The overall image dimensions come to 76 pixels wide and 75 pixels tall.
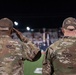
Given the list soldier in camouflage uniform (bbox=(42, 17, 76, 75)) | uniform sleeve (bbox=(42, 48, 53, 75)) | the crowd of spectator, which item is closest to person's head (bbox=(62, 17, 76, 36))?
soldier in camouflage uniform (bbox=(42, 17, 76, 75))

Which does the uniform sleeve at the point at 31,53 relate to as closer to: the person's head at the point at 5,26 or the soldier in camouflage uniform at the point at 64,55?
the soldier in camouflage uniform at the point at 64,55

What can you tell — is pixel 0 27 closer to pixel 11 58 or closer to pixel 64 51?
pixel 11 58

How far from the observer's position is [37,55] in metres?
2.71

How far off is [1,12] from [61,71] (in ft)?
37.2

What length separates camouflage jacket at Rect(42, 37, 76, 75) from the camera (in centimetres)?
267

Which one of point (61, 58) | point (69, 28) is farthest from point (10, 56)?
point (69, 28)

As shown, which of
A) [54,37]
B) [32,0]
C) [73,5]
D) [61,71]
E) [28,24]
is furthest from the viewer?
[28,24]

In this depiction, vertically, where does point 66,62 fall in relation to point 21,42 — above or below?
below

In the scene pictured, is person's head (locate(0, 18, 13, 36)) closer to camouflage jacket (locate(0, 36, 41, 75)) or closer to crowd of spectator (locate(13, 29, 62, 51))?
camouflage jacket (locate(0, 36, 41, 75))

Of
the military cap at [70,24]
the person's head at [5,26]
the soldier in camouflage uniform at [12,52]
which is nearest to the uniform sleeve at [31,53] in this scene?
the soldier in camouflage uniform at [12,52]

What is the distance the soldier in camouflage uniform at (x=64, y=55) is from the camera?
2.67 meters

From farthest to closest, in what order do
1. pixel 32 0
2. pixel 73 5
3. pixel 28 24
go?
pixel 28 24, pixel 32 0, pixel 73 5

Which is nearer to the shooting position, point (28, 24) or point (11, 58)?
point (11, 58)

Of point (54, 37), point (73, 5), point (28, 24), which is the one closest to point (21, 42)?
point (54, 37)
